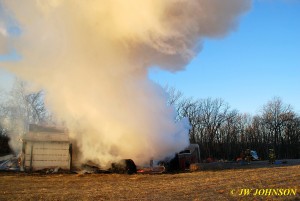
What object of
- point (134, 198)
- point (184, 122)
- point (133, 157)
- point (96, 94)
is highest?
point (96, 94)

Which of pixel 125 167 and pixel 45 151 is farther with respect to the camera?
pixel 45 151

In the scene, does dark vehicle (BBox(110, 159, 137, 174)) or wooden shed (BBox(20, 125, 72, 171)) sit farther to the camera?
wooden shed (BBox(20, 125, 72, 171))

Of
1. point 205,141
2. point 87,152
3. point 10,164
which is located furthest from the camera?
point 205,141

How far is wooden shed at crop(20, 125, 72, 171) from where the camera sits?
26.1 meters

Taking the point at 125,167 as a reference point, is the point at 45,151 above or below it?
above

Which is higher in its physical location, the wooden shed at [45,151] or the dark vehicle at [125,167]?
the wooden shed at [45,151]

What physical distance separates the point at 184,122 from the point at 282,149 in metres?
74.3

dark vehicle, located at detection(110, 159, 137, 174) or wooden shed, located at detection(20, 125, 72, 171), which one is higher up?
wooden shed, located at detection(20, 125, 72, 171)

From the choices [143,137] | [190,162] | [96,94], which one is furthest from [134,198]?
[190,162]

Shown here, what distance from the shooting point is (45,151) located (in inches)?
1045

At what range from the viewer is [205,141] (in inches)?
3324

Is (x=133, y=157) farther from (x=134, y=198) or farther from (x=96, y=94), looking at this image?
(x=134, y=198)

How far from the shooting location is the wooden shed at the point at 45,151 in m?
26.1

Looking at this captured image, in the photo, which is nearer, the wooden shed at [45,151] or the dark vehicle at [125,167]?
the dark vehicle at [125,167]
